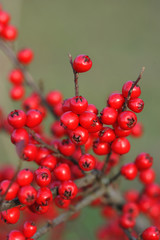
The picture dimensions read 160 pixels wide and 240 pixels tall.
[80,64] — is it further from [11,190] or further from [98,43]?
[98,43]

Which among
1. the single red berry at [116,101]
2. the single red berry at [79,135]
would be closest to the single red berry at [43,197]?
the single red berry at [79,135]

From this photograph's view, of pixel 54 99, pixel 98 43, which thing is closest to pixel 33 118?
pixel 54 99

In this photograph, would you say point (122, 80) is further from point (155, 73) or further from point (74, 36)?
point (74, 36)

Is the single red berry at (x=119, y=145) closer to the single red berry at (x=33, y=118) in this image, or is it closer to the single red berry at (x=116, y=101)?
the single red berry at (x=116, y=101)

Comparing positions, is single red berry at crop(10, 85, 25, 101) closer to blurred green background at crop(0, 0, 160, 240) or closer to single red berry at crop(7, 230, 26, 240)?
single red berry at crop(7, 230, 26, 240)

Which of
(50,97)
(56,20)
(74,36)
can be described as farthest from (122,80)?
(50,97)

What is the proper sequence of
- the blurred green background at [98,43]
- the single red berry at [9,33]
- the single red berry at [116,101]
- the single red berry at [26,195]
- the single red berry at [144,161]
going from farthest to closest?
1. the blurred green background at [98,43]
2. the single red berry at [9,33]
3. the single red berry at [144,161]
4. the single red berry at [116,101]
5. the single red berry at [26,195]

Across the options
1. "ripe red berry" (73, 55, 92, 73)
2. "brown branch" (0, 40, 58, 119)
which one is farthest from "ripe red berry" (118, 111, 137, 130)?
"brown branch" (0, 40, 58, 119)
